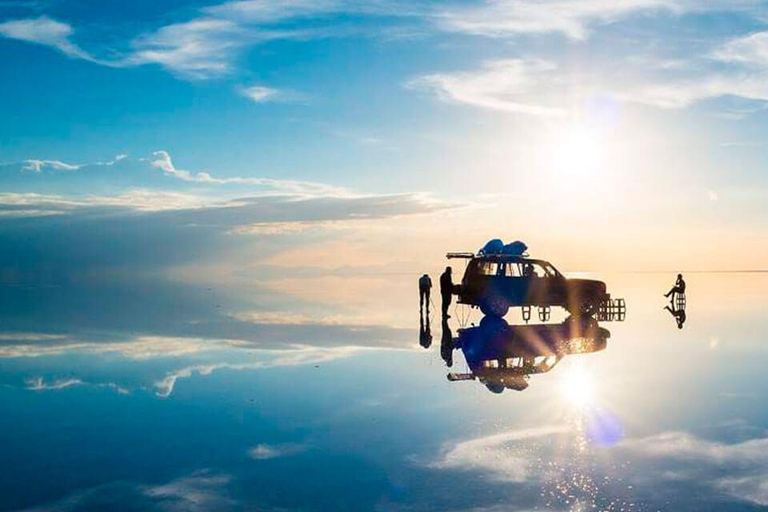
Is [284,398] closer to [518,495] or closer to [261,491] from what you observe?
[261,491]

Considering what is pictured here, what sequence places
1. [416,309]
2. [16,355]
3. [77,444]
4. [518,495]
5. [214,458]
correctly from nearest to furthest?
[518,495], [214,458], [77,444], [16,355], [416,309]

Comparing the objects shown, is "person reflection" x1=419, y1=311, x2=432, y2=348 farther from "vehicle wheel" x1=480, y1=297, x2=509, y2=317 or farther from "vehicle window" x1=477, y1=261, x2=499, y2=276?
"vehicle window" x1=477, y1=261, x2=499, y2=276

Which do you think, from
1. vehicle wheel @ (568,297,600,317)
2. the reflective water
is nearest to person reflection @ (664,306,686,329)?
vehicle wheel @ (568,297,600,317)

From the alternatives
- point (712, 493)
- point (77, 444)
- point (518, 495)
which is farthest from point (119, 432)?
point (712, 493)

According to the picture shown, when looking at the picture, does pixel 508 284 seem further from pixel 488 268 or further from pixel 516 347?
pixel 516 347

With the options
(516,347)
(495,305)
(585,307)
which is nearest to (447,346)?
(516,347)

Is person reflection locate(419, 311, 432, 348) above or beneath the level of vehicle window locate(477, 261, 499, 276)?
beneath

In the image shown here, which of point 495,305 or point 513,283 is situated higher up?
point 513,283
